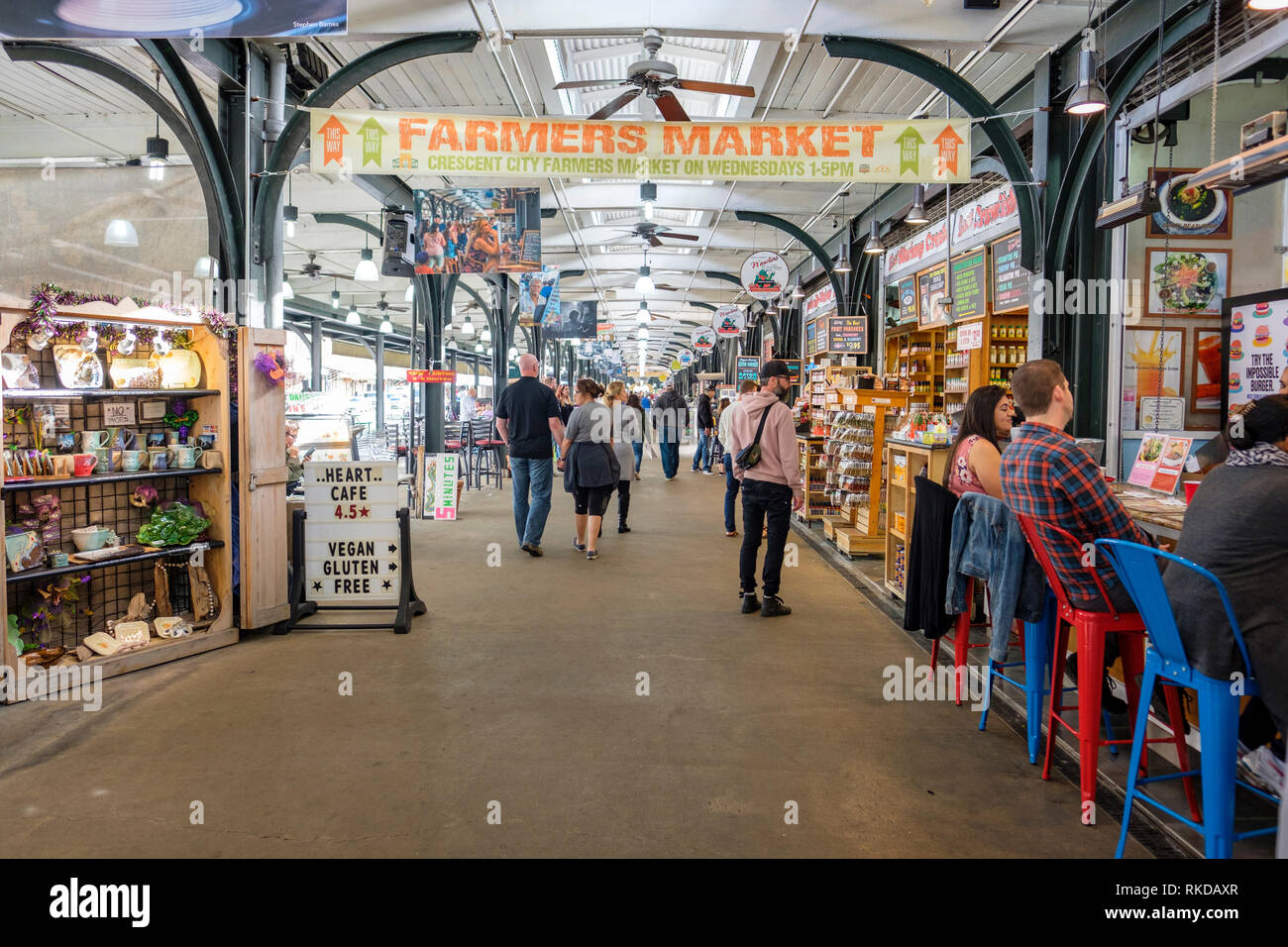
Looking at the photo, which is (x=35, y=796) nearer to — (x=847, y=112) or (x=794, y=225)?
(x=847, y=112)

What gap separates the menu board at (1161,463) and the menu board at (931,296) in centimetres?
614

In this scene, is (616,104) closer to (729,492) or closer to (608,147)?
(608,147)

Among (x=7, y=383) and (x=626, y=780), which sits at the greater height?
(x=7, y=383)

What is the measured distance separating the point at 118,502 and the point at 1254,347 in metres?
6.89

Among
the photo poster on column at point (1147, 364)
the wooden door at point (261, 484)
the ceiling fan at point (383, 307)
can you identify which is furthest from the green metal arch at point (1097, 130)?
the ceiling fan at point (383, 307)

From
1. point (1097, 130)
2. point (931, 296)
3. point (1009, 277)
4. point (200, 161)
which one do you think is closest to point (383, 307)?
point (931, 296)

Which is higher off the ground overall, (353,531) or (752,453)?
(752,453)

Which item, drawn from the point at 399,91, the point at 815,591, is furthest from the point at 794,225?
the point at 815,591

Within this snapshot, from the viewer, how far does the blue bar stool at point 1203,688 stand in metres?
2.34

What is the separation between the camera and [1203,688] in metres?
2.42

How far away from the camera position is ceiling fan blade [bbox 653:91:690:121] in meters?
5.87

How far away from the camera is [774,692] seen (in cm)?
424

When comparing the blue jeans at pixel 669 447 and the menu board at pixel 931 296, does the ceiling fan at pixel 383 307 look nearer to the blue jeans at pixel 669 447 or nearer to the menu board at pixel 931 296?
the blue jeans at pixel 669 447

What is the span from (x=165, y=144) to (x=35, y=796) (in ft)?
17.8
